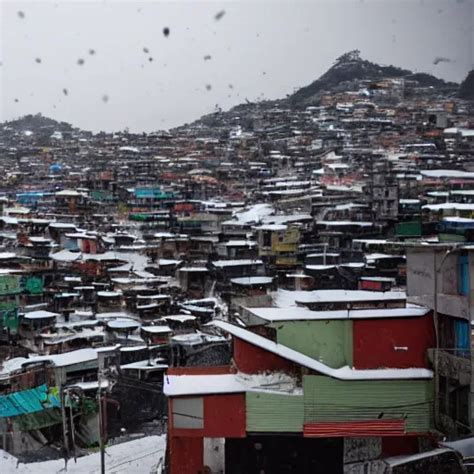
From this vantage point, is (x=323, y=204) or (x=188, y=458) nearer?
(x=188, y=458)

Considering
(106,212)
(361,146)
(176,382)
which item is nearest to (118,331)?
(176,382)

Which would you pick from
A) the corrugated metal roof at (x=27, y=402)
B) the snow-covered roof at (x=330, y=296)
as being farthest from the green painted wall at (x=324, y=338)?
the corrugated metal roof at (x=27, y=402)

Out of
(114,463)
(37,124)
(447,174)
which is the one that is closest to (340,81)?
(37,124)

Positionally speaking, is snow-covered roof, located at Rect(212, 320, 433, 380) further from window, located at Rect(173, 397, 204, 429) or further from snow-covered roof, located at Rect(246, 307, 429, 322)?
window, located at Rect(173, 397, 204, 429)

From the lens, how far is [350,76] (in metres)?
72.0

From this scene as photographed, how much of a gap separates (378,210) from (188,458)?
730 inches

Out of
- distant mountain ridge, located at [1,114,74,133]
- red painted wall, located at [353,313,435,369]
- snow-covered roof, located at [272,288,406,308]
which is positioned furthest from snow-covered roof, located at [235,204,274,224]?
distant mountain ridge, located at [1,114,74,133]

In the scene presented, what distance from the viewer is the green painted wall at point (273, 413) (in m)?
6.05

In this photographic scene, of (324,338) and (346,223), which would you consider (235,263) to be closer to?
(346,223)

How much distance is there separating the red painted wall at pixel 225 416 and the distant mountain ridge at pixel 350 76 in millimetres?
62476

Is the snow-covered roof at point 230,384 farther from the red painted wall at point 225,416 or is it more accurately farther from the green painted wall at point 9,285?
the green painted wall at point 9,285

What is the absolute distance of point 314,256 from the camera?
19.6 m

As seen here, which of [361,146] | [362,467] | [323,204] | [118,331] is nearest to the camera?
[362,467]

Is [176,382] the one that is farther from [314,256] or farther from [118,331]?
[314,256]
